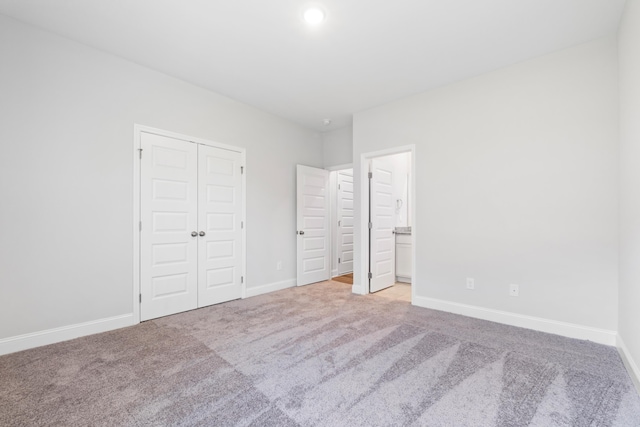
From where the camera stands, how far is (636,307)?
1.98 meters

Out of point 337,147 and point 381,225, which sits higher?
point 337,147

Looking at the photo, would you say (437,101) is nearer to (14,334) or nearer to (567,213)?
(567,213)

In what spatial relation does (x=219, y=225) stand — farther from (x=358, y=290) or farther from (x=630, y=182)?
(x=630, y=182)

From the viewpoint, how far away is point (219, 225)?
3.87 m

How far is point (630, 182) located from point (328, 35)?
2.66m

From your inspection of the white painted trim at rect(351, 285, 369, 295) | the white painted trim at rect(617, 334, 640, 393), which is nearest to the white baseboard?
the white painted trim at rect(351, 285, 369, 295)

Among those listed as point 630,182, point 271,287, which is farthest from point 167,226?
point 630,182

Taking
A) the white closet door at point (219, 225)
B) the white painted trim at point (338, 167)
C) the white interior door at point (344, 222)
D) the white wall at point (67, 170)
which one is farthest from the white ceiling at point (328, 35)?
the white interior door at point (344, 222)

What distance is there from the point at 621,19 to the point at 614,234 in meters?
1.78

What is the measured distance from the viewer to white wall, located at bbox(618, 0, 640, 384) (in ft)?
6.49

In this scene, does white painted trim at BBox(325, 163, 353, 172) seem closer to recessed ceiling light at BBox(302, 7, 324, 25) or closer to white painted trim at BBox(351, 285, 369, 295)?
white painted trim at BBox(351, 285, 369, 295)

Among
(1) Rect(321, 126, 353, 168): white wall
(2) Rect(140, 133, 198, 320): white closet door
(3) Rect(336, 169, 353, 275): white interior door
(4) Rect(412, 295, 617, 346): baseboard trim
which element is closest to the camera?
(4) Rect(412, 295, 617, 346): baseboard trim

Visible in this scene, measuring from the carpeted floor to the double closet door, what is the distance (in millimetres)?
509

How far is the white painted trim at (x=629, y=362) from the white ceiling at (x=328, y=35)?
8.70 feet
